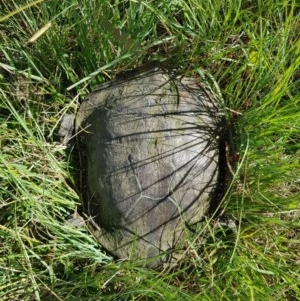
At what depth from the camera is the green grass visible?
131 cm

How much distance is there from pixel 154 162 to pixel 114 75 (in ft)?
1.07

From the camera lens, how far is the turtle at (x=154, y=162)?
1303 mm

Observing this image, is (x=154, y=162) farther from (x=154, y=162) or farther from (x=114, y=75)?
(x=114, y=75)

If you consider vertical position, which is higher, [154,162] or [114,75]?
[114,75]

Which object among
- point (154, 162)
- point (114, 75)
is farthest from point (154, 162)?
point (114, 75)

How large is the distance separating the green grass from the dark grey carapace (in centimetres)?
6

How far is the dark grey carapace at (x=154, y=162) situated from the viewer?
130 centimetres

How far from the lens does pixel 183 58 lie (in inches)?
56.2

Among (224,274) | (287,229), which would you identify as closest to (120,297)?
(224,274)

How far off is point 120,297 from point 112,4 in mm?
832

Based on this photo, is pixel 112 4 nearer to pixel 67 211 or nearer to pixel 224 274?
pixel 67 211

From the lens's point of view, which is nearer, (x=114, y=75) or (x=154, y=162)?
(x=154, y=162)

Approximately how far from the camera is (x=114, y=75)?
4.81ft

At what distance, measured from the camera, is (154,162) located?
130 centimetres
